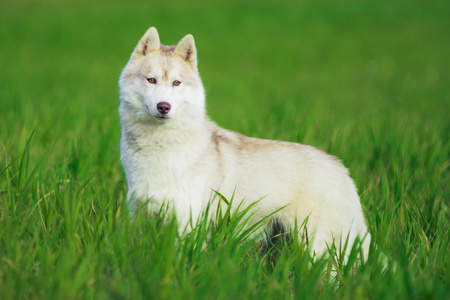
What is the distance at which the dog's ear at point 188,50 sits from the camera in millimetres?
3521

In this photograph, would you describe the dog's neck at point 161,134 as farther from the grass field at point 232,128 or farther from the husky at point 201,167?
the grass field at point 232,128

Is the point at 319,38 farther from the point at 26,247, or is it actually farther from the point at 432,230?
the point at 26,247

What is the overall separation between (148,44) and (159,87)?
479mm

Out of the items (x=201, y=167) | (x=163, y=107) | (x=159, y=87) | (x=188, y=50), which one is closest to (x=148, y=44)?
(x=188, y=50)

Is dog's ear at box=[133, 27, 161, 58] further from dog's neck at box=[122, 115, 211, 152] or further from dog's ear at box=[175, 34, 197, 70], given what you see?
dog's neck at box=[122, 115, 211, 152]

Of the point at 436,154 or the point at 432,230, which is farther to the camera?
the point at 436,154

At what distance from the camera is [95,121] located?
20.1 ft

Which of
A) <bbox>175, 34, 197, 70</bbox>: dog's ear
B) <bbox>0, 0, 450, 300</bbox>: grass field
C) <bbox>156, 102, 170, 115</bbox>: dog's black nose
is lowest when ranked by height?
<bbox>0, 0, 450, 300</bbox>: grass field

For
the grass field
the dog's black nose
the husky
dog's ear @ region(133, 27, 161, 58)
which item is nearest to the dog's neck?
the husky

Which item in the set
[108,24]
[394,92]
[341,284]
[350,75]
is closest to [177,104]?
[341,284]

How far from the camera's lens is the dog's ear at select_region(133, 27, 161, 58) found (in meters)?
3.49

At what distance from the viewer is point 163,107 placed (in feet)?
10.1

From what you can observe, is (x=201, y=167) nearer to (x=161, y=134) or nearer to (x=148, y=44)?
(x=161, y=134)

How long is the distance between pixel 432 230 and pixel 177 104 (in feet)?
6.83
